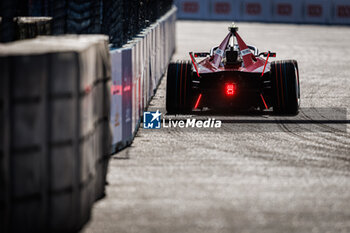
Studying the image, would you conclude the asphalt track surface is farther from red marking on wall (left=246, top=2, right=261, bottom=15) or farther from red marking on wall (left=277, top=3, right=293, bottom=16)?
red marking on wall (left=246, top=2, right=261, bottom=15)

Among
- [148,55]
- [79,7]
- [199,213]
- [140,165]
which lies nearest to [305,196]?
[199,213]

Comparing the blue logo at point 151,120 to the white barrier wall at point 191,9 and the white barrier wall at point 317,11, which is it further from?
the white barrier wall at point 191,9

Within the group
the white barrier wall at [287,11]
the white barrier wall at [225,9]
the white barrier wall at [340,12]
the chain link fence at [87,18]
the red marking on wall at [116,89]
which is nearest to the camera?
the chain link fence at [87,18]

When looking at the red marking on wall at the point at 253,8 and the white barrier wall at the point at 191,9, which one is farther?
the white barrier wall at the point at 191,9

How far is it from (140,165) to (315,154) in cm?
251

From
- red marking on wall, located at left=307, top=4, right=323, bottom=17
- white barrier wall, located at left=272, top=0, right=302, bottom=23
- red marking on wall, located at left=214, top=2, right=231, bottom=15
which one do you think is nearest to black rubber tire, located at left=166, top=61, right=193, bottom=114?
red marking on wall, located at left=307, top=4, right=323, bottom=17

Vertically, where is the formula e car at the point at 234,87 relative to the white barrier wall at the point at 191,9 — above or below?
above

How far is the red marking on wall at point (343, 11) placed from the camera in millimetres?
52125

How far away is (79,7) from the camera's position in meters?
11.9

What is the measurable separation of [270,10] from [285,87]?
40279mm

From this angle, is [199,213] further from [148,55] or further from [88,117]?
[148,55]

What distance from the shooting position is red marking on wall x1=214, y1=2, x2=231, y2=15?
55.3m

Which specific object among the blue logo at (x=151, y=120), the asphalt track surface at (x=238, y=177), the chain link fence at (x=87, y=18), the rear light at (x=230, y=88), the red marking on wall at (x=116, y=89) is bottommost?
the blue logo at (x=151, y=120)

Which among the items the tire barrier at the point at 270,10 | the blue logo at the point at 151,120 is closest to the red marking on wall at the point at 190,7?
the tire barrier at the point at 270,10
